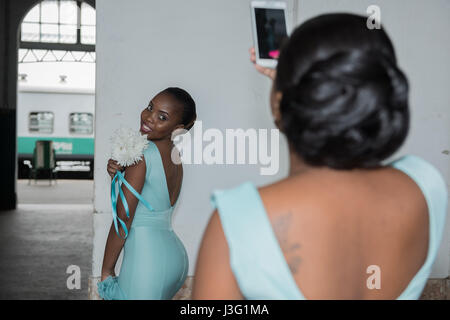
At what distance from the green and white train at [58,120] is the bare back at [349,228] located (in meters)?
14.4

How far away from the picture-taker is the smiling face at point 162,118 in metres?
2.33

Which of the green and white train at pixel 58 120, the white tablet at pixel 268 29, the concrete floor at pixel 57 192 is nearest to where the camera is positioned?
the white tablet at pixel 268 29

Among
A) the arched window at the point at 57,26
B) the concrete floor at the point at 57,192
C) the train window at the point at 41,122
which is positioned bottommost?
the concrete floor at the point at 57,192

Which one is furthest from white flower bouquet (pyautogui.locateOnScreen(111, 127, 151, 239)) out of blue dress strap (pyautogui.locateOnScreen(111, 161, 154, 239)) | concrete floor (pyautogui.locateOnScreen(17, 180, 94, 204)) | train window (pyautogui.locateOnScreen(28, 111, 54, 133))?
train window (pyautogui.locateOnScreen(28, 111, 54, 133))

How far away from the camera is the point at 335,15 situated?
0.82 meters

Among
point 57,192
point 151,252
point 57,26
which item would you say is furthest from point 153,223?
point 57,26

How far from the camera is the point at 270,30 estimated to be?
5.03ft

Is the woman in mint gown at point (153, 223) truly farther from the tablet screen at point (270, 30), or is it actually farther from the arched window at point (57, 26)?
the arched window at point (57, 26)

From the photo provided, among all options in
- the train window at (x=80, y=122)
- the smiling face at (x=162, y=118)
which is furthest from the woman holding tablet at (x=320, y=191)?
the train window at (x=80, y=122)

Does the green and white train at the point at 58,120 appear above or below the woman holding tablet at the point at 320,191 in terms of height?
above

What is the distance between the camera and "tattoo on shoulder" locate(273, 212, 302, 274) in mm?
785

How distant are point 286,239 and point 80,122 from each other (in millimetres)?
15170

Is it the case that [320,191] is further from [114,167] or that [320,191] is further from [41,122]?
[41,122]
